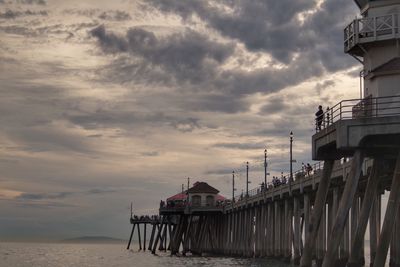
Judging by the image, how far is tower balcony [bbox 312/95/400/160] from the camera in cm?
2666

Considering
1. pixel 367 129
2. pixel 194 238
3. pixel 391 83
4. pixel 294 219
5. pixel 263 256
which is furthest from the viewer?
pixel 194 238

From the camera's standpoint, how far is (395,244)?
41656 millimetres

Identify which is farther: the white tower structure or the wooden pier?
the white tower structure

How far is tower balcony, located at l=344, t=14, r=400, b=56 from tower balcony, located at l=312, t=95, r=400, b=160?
281cm

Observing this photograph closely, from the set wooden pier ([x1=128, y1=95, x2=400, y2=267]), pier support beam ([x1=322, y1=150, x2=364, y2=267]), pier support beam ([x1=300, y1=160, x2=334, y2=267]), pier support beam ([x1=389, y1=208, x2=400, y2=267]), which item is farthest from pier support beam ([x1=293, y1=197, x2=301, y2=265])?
pier support beam ([x1=322, y1=150, x2=364, y2=267])

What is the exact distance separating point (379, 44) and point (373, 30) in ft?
2.29

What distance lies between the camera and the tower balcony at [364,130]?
26.7m

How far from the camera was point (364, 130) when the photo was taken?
26.8m

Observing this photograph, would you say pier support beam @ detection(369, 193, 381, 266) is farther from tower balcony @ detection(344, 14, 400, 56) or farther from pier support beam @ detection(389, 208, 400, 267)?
tower balcony @ detection(344, 14, 400, 56)

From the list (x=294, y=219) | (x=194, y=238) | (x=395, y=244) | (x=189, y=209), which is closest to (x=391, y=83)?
(x=395, y=244)

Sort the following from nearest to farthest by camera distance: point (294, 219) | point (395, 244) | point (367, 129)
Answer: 1. point (367, 129)
2. point (395, 244)
3. point (294, 219)

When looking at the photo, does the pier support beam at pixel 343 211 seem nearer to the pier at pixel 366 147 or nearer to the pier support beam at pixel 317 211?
the pier at pixel 366 147

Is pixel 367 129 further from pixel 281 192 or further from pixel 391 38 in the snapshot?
pixel 281 192

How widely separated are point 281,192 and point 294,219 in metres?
3.95
